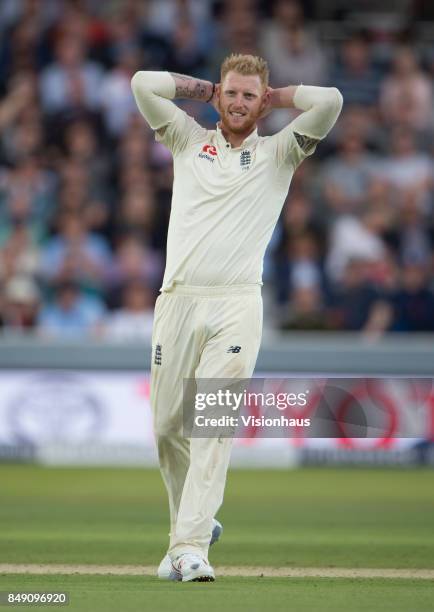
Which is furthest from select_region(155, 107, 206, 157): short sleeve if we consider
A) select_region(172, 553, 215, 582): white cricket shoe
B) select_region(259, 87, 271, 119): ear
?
select_region(172, 553, 215, 582): white cricket shoe

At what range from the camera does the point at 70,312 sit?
46.8ft

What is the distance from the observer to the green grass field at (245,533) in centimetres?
596

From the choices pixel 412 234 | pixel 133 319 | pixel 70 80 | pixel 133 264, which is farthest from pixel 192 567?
pixel 70 80

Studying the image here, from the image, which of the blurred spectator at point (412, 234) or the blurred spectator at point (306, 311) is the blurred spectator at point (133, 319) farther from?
the blurred spectator at point (412, 234)

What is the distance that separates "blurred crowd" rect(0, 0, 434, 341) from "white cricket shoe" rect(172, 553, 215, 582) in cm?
752

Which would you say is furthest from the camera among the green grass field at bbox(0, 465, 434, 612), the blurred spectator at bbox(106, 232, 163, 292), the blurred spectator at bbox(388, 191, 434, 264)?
the blurred spectator at bbox(388, 191, 434, 264)

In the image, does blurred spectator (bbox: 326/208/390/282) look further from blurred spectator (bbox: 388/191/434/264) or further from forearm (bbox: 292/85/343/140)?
forearm (bbox: 292/85/343/140)

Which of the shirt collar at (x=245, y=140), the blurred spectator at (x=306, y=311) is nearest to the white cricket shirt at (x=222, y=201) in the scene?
the shirt collar at (x=245, y=140)

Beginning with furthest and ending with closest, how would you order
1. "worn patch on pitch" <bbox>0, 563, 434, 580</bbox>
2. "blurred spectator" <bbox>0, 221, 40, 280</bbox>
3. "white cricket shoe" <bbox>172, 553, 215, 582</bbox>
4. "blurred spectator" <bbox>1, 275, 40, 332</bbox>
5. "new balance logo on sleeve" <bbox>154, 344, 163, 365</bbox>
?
"blurred spectator" <bbox>0, 221, 40, 280</bbox> < "blurred spectator" <bbox>1, 275, 40, 332</bbox> < "worn patch on pitch" <bbox>0, 563, 434, 580</bbox> < "new balance logo on sleeve" <bbox>154, 344, 163, 365</bbox> < "white cricket shoe" <bbox>172, 553, 215, 582</bbox>

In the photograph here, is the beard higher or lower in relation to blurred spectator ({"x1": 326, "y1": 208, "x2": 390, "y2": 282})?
higher

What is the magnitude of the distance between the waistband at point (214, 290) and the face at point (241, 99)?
29.8 inches

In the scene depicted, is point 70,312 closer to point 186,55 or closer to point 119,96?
point 119,96

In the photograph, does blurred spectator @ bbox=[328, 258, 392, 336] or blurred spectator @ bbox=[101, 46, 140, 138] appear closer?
blurred spectator @ bbox=[328, 258, 392, 336]

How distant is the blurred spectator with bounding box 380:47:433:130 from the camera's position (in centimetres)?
1638
